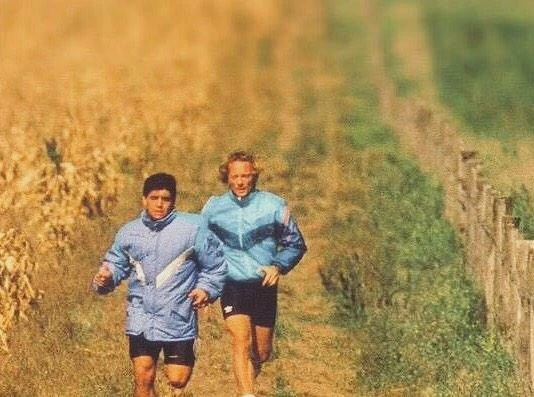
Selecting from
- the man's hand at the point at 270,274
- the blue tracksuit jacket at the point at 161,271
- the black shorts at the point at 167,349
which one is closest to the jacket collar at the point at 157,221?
the blue tracksuit jacket at the point at 161,271

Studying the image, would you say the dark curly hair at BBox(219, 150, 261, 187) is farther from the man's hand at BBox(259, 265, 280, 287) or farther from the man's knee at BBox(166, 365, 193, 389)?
the man's knee at BBox(166, 365, 193, 389)

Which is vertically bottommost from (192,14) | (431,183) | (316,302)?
(316,302)

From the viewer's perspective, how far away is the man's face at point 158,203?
760cm

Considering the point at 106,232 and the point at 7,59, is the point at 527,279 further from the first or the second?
the point at 7,59

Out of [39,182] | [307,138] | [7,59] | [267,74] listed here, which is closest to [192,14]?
[267,74]

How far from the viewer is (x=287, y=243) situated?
8.42 metres

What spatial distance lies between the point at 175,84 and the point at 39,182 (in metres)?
5.71

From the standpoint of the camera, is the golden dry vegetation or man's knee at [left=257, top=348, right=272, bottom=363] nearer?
man's knee at [left=257, top=348, right=272, bottom=363]

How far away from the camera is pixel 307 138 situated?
54.9 feet

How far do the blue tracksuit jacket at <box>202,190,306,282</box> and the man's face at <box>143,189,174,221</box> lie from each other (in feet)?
2.23

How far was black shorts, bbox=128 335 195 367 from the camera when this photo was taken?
776 centimetres

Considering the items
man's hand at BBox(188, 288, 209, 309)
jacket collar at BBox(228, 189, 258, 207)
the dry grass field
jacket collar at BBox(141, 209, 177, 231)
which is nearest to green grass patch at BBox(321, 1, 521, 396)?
the dry grass field

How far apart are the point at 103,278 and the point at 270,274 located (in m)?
1.13

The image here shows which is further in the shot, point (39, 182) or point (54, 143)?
point (54, 143)
